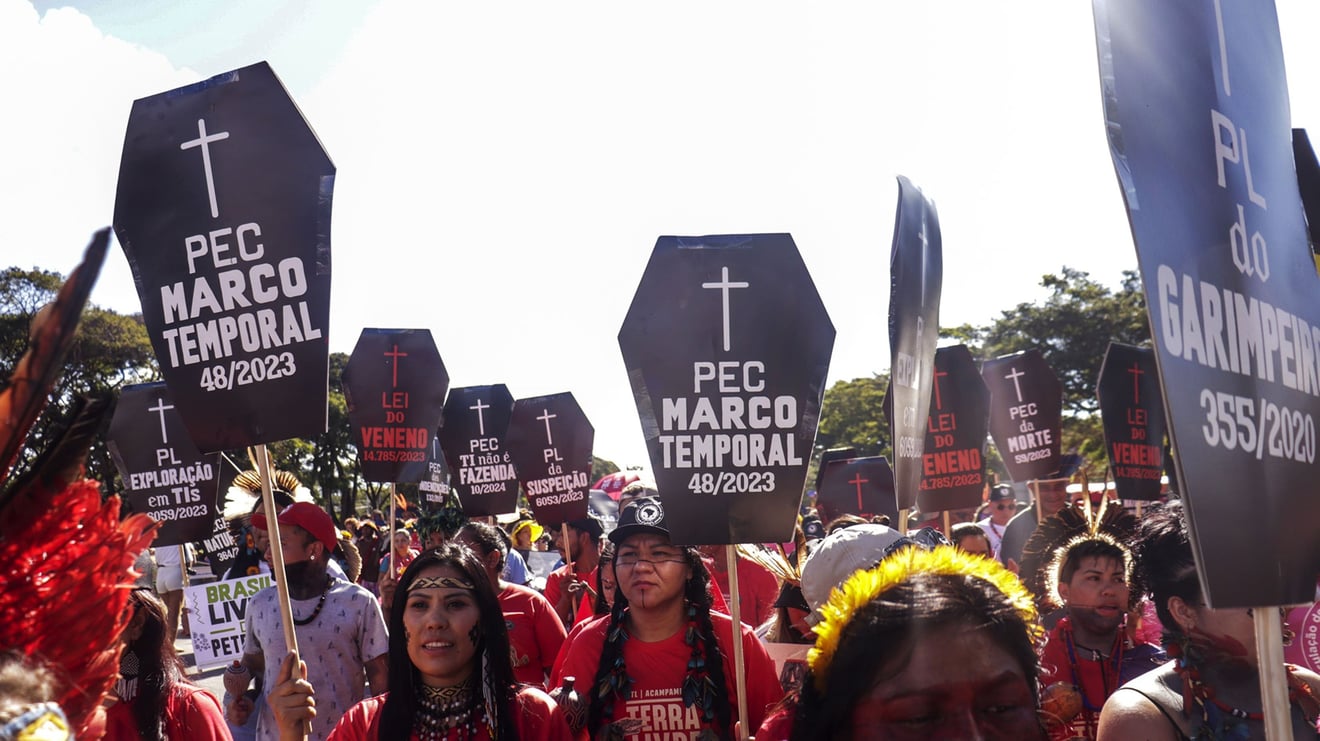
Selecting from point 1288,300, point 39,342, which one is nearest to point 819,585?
point 1288,300

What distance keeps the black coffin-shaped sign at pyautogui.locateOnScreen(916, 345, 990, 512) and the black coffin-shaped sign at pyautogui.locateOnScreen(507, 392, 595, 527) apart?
11.2 ft

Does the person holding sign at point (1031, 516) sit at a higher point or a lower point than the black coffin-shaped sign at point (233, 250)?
lower

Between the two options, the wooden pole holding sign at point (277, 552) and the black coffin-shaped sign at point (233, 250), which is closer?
the wooden pole holding sign at point (277, 552)

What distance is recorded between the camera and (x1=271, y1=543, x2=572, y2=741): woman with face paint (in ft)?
11.2

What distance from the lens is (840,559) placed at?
336cm

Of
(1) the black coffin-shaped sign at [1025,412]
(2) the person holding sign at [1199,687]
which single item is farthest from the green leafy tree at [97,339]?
(2) the person holding sign at [1199,687]

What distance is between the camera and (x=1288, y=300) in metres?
1.98

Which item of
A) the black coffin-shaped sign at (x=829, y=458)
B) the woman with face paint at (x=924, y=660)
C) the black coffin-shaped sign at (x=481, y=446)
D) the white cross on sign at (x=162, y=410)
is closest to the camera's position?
the woman with face paint at (x=924, y=660)

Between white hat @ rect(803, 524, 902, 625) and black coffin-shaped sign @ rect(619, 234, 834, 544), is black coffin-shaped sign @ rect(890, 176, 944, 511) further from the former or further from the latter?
white hat @ rect(803, 524, 902, 625)

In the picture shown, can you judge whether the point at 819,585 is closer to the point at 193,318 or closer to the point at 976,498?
the point at 193,318

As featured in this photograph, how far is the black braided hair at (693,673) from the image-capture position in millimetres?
3973

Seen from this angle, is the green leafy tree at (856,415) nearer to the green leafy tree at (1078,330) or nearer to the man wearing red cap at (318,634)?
the green leafy tree at (1078,330)

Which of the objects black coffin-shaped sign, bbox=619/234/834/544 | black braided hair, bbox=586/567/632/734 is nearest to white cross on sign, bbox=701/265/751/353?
black coffin-shaped sign, bbox=619/234/834/544

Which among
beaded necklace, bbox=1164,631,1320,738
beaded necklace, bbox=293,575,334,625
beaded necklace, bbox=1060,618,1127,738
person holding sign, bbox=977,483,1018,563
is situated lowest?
beaded necklace, bbox=1060,618,1127,738
